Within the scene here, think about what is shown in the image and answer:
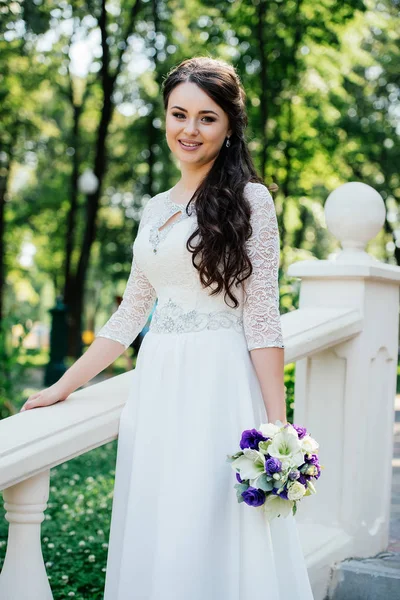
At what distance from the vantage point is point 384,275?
318cm

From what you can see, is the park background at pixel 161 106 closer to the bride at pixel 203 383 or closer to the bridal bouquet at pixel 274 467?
the bride at pixel 203 383

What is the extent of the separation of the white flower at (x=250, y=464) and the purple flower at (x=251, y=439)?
15 mm

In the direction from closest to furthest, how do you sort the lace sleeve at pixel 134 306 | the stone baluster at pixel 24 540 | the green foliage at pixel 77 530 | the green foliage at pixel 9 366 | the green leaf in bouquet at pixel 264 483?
the stone baluster at pixel 24 540 → the green leaf in bouquet at pixel 264 483 → the lace sleeve at pixel 134 306 → the green foliage at pixel 77 530 → the green foliage at pixel 9 366

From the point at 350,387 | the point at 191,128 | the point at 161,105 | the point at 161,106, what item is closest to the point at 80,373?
the point at 191,128

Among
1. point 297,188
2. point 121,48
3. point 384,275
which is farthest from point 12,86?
point 384,275

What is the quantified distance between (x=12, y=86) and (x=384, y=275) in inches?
682

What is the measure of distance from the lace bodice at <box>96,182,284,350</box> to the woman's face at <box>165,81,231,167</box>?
17 centimetres

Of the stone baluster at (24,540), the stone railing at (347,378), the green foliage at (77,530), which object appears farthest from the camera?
the green foliage at (77,530)

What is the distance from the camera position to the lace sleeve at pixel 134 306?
2725mm

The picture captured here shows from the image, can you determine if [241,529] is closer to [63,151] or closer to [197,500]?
[197,500]

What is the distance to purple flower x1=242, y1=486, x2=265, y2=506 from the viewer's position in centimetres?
214

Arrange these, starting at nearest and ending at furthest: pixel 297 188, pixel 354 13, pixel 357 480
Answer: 1. pixel 357 480
2. pixel 354 13
3. pixel 297 188

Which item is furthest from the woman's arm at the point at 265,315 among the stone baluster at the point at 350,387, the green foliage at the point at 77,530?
the green foliage at the point at 77,530

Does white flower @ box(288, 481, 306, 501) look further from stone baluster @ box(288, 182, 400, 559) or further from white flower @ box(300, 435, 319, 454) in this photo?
stone baluster @ box(288, 182, 400, 559)
